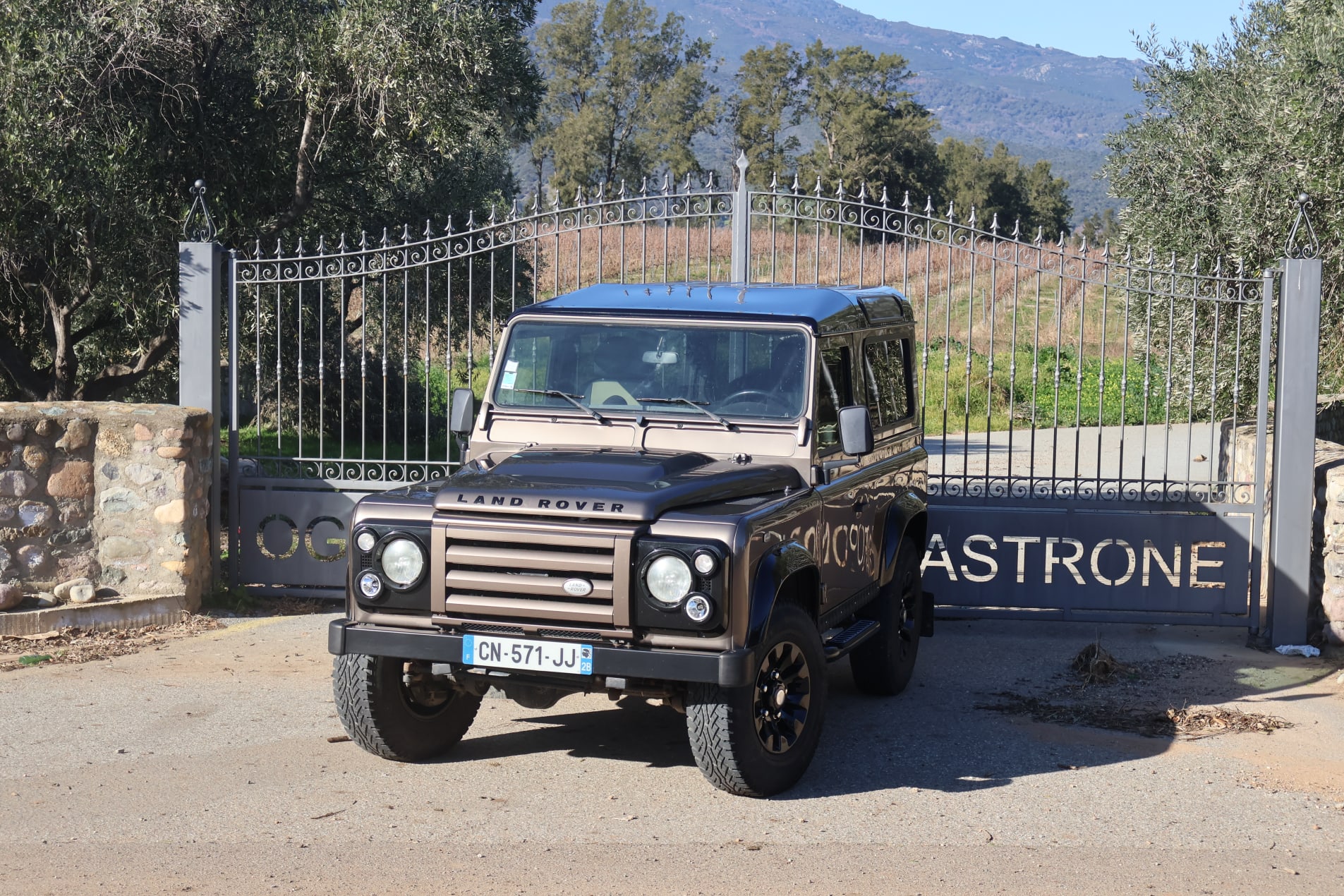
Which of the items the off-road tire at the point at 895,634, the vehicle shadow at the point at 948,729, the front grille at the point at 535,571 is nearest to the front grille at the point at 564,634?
the front grille at the point at 535,571

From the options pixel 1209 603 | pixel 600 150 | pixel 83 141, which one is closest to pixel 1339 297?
pixel 1209 603

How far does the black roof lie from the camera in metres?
6.76

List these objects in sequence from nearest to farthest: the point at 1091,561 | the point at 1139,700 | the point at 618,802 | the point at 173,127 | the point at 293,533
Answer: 1. the point at 618,802
2. the point at 1139,700
3. the point at 1091,561
4. the point at 293,533
5. the point at 173,127

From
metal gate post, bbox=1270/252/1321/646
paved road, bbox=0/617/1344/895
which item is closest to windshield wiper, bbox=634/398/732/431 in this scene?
paved road, bbox=0/617/1344/895

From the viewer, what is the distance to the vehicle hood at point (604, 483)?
551cm

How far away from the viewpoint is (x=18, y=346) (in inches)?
523

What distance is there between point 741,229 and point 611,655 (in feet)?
15.2

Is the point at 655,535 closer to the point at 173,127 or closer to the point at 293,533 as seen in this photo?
the point at 293,533

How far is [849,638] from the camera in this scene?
22.1 feet

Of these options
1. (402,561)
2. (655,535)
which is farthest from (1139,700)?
(402,561)

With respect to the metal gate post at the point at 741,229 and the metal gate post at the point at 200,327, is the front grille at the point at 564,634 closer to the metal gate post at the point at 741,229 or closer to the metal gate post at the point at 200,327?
the metal gate post at the point at 741,229

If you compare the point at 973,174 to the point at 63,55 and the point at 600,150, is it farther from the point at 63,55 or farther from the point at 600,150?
the point at 63,55

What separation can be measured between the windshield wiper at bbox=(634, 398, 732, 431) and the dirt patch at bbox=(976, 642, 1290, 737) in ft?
7.53

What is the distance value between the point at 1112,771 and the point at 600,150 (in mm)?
62641
